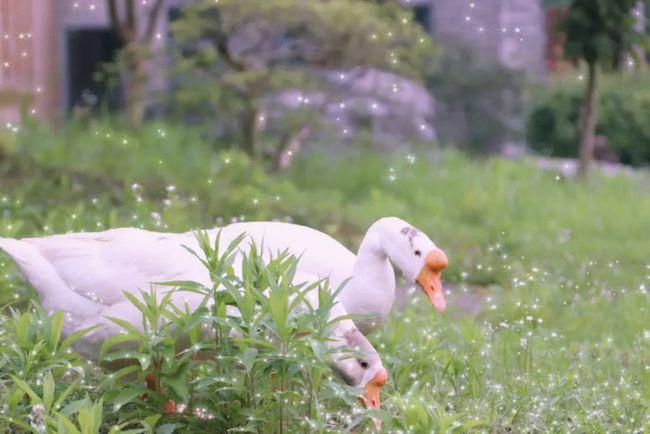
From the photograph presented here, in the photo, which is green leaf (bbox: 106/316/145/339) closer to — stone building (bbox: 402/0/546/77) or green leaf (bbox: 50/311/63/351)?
green leaf (bbox: 50/311/63/351)

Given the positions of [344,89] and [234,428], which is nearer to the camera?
[234,428]

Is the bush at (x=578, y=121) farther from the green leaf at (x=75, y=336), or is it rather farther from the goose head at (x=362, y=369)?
the green leaf at (x=75, y=336)

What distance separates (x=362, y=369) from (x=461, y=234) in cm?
465

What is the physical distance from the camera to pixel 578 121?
15000 mm

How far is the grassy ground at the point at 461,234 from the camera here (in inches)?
150

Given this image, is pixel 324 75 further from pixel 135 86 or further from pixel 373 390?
pixel 373 390

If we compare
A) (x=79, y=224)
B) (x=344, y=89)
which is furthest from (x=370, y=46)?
(x=79, y=224)

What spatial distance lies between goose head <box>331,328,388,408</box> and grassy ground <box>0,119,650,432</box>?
0.28 ft

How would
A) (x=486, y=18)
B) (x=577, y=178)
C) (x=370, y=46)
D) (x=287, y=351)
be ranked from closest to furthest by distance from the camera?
(x=287, y=351), (x=370, y=46), (x=577, y=178), (x=486, y=18)

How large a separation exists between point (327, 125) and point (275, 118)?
19.2 inches

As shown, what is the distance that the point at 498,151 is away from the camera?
530 inches

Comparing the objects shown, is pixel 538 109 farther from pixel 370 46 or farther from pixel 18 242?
pixel 18 242

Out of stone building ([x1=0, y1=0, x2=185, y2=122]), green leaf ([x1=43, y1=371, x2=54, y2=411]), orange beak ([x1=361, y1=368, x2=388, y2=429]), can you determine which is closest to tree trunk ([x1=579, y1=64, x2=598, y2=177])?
stone building ([x1=0, y1=0, x2=185, y2=122])

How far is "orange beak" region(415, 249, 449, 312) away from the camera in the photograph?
3414 millimetres
